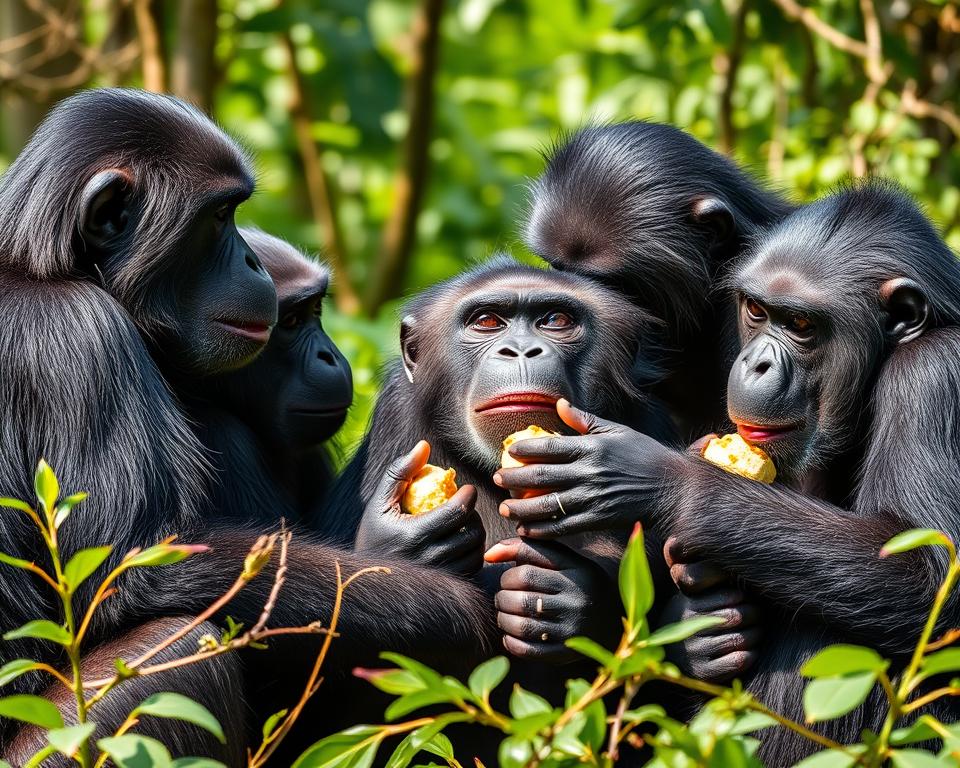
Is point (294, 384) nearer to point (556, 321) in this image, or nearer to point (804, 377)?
point (556, 321)

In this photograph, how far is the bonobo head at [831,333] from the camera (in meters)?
4.21

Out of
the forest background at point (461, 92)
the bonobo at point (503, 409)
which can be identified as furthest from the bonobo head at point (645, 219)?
the forest background at point (461, 92)

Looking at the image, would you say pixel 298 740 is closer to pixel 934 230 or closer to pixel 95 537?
pixel 95 537

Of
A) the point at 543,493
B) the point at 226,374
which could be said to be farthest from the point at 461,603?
the point at 226,374

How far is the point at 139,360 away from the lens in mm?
3961

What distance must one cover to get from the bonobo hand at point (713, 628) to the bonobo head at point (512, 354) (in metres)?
0.61

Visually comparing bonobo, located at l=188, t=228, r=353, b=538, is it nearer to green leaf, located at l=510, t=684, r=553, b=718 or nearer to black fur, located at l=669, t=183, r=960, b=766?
black fur, located at l=669, t=183, r=960, b=766

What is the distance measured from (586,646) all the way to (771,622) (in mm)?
1745

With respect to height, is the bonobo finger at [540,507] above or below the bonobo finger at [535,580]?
above

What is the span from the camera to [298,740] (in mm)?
4496

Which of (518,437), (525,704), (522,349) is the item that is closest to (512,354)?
(522,349)

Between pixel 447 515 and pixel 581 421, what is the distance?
1.59 ft

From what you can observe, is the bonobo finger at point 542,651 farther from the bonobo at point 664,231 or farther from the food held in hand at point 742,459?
the bonobo at point 664,231

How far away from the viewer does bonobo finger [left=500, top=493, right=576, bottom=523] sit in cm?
393
